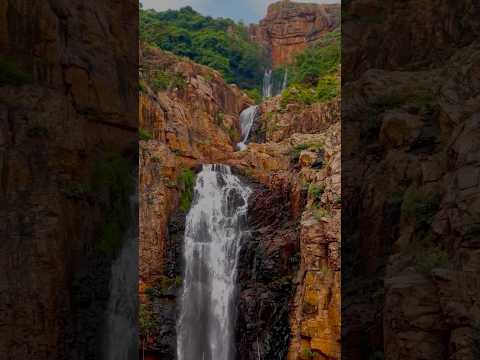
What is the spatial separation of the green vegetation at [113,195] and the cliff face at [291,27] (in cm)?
3353

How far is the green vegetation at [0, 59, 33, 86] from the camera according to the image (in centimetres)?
1201

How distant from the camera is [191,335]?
72.9 ft

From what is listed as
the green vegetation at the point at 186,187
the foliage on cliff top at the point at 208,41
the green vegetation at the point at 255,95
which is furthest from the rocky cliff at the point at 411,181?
the foliage on cliff top at the point at 208,41

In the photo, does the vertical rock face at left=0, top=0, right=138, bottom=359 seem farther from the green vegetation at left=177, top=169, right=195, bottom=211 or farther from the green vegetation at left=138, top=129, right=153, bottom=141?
the green vegetation at left=138, top=129, right=153, bottom=141

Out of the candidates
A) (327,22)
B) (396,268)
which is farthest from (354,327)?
(327,22)

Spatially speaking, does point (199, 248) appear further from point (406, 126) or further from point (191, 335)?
point (406, 126)

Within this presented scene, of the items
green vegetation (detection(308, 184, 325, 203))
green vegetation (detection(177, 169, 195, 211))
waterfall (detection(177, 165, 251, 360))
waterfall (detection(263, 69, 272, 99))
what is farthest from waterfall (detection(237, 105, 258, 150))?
green vegetation (detection(308, 184, 325, 203))

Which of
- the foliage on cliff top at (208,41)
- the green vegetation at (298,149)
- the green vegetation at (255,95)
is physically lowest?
the green vegetation at (298,149)

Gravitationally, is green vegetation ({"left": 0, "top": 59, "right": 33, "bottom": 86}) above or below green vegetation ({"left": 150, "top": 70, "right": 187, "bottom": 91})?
below

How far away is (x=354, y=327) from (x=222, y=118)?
2255 centimetres

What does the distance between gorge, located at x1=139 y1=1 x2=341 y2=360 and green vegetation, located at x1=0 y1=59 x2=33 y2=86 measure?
1059 centimetres

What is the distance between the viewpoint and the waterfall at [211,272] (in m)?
22.0

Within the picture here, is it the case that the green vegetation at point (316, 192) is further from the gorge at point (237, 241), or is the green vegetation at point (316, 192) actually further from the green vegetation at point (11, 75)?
the green vegetation at point (11, 75)

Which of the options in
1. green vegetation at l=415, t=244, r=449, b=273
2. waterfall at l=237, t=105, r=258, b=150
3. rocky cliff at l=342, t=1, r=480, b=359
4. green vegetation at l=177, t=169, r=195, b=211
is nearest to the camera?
rocky cliff at l=342, t=1, r=480, b=359
